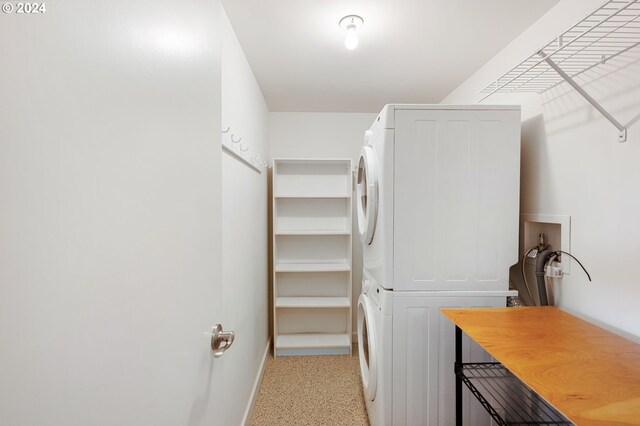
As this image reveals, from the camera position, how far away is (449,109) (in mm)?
1625

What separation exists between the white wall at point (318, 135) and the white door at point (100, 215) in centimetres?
253

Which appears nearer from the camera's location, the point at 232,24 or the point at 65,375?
the point at 65,375

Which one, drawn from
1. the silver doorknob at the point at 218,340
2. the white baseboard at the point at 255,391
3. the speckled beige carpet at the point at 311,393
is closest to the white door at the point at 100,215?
the silver doorknob at the point at 218,340

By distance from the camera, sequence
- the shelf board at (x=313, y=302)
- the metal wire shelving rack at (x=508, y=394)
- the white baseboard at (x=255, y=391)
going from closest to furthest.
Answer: the metal wire shelving rack at (x=508, y=394) → the white baseboard at (x=255, y=391) → the shelf board at (x=313, y=302)

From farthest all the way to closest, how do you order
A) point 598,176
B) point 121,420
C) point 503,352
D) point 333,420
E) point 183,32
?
point 333,420 → point 598,176 → point 503,352 → point 183,32 → point 121,420

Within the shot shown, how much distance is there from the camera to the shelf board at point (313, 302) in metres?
2.96

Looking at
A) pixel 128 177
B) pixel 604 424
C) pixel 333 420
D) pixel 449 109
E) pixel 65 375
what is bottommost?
pixel 333 420

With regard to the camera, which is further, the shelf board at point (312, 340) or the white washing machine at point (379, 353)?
the shelf board at point (312, 340)

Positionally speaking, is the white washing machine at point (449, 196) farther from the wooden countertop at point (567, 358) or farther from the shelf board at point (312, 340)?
the shelf board at point (312, 340)

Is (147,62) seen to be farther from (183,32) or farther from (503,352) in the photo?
(503,352)

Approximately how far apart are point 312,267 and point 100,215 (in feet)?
8.82

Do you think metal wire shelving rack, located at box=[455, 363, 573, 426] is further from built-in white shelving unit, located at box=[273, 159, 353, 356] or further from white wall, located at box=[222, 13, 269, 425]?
built-in white shelving unit, located at box=[273, 159, 353, 356]

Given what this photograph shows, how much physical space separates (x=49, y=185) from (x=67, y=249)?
8 cm

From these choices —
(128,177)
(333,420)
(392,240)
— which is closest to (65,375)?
(128,177)
